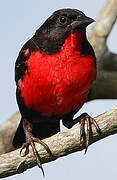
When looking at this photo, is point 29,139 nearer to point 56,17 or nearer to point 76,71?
point 76,71

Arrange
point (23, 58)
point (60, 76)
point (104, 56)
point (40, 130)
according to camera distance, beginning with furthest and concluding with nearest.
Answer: point (104, 56) → point (40, 130) → point (23, 58) → point (60, 76)

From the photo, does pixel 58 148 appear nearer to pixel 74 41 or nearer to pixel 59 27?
pixel 74 41

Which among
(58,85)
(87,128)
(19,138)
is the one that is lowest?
(19,138)

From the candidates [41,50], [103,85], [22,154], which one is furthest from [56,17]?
[103,85]

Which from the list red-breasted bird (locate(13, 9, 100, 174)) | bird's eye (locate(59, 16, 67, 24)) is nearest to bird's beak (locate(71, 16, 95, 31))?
red-breasted bird (locate(13, 9, 100, 174))

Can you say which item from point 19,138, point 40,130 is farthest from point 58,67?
point 19,138

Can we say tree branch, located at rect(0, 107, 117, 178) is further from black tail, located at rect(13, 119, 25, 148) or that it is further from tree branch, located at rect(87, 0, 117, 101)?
tree branch, located at rect(87, 0, 117, 101)

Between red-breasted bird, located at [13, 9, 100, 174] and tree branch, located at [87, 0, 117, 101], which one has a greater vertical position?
red-breasted bird, located at [13, 9, 100, 174]

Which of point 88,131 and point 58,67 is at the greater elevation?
point 58,67

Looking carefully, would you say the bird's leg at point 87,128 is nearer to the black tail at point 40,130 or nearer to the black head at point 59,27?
the black head at point 59,27

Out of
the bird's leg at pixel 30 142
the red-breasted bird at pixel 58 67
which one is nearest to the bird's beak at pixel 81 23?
the red-breasted bird at pixel 58 67
